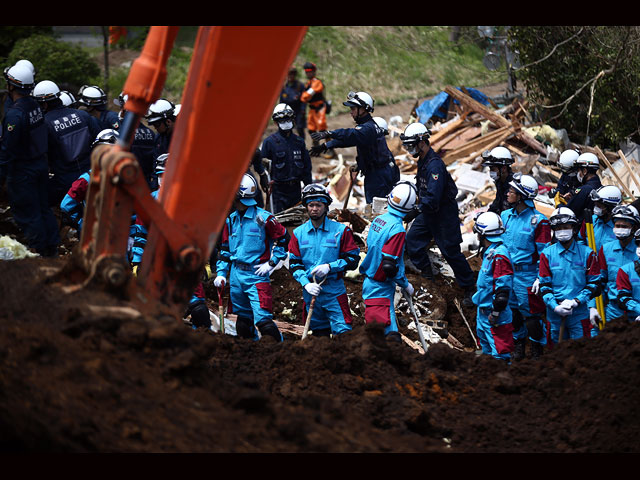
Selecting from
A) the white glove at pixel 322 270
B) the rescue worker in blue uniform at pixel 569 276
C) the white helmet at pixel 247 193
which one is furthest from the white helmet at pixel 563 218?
the white helmet at pixel 247 193

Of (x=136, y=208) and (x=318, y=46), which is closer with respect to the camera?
(x=136, y=208)

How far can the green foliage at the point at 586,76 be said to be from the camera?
17.2 metres

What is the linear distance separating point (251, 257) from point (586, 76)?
12250 mm

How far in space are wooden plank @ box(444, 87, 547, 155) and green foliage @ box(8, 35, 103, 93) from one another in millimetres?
9393

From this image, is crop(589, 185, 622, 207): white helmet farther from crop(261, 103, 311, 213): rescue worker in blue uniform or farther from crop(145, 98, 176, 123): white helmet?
crop(145, 98, 176, 123): white helmet

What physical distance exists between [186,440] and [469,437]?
2453 mm

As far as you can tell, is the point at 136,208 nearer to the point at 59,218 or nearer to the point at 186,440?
the point at 186,440

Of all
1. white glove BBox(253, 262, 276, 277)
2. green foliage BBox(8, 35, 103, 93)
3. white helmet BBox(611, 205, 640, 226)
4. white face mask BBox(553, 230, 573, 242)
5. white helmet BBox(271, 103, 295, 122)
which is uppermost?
green foliage BBox(8, 35, 103, 93)

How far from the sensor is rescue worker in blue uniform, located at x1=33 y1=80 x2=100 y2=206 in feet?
36.8

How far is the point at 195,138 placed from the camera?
497cm

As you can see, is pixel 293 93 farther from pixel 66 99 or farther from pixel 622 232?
pixel 622 232

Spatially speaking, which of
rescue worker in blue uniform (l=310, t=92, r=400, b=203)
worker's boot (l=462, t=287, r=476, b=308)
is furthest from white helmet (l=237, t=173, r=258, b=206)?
worker's boot (l=462, t=287, r=476, b=308)

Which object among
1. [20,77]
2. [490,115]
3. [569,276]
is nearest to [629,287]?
[569,276]
